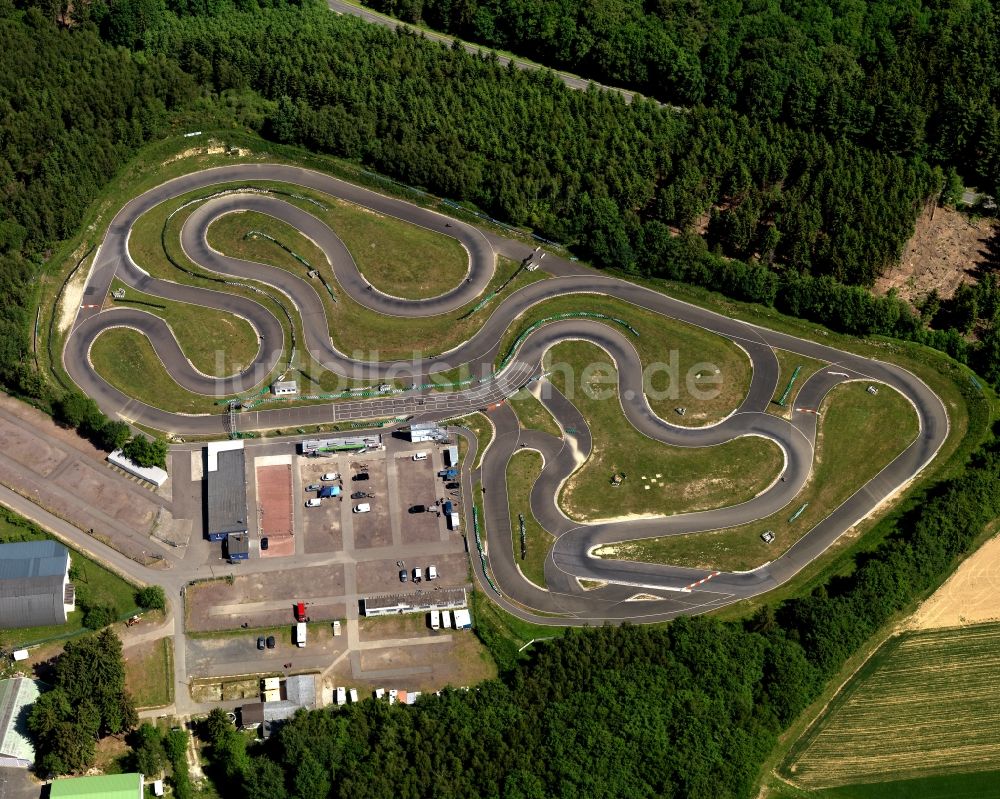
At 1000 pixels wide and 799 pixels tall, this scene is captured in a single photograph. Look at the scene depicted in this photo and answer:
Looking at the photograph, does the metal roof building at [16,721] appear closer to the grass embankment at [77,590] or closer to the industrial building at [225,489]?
the grass embankment at [77,590]

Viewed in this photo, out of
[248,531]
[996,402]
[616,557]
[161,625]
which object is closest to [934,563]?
[996,402]

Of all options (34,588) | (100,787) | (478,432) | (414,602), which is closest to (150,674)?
(100,787)

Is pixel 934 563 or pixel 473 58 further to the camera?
pixel 473 58

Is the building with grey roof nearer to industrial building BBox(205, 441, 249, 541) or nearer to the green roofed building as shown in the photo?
industrial building BBox(205, 441, 249, 541)

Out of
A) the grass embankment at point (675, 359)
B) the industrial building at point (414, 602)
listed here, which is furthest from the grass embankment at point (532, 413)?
the industrial building at point (414, 602)

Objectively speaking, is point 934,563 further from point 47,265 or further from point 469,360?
point 47,265

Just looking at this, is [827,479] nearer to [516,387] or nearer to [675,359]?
[675,359]
